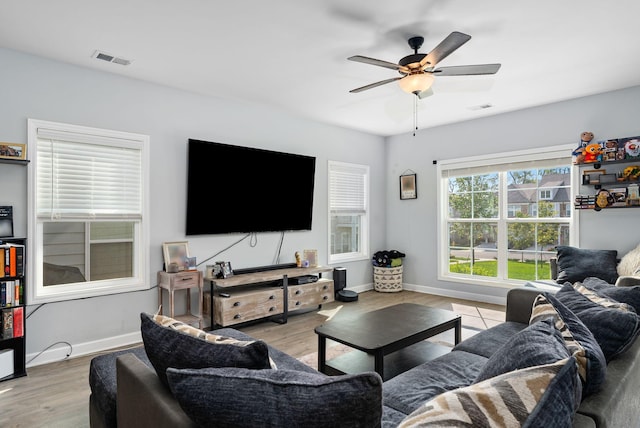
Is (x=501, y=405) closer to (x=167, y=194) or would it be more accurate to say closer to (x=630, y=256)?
(x=167, y=194)

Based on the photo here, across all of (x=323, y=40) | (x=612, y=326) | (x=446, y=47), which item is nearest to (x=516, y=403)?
(x=612, y=326)

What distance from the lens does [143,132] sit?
3.69 meters

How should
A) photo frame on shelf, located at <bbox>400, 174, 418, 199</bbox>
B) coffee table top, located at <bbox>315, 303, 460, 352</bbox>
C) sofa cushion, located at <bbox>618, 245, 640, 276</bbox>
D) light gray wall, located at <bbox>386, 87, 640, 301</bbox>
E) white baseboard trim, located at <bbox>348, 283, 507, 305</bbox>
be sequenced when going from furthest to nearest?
photo frame on shelf, located at <bbox>400, 174, 418, 199</bbox>, white baseboard trim, located at <bbox>348, 283, 507, 305</bbox>, light gray wall, located at <bbox>386, 87, 640, 301</bbox>, sofa cushion, located at <bbox>618, 245, 640, 276</bbox>, coffee table top, located at <bbox>315, 303, 460, 352</bbox>

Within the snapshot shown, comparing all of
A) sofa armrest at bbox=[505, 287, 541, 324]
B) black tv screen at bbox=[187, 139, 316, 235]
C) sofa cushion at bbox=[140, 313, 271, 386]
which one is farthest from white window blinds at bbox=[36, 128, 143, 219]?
sofa armrest at bbox=[505, 287, 541, 324]

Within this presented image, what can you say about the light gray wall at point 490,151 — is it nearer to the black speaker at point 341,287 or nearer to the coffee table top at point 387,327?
the black speaker at point 341,287

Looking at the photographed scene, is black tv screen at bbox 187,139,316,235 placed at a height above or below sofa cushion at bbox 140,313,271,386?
above

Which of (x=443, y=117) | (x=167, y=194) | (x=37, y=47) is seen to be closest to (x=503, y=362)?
(x=167, y=194)

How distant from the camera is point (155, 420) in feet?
3.84

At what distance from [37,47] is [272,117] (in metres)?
2.46

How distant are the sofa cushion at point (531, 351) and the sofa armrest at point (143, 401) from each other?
0.93 m

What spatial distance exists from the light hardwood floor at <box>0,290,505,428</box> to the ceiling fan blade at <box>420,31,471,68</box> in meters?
2.10

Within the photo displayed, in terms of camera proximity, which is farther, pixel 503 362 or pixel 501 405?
pixel 503 362

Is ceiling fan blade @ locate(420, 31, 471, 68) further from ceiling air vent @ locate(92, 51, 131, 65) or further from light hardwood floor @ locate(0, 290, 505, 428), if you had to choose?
ceiling air vent @ locate(92, 51, 131, 65)

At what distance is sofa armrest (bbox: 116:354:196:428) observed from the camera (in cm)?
111
